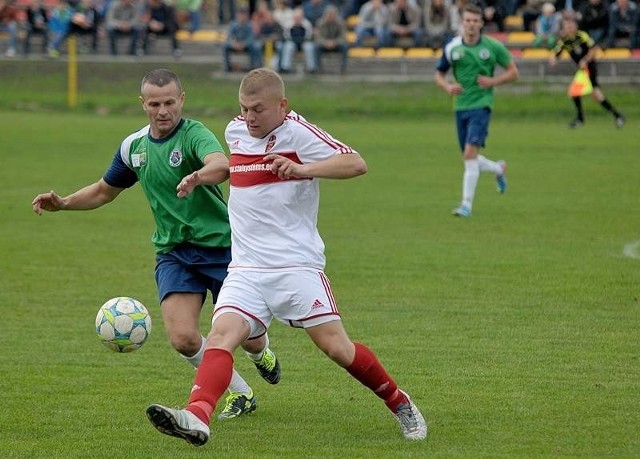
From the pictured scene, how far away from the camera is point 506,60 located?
15.0 metres

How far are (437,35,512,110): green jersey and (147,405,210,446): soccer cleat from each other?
33.3 feet

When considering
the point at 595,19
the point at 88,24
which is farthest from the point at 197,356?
the point at 88,24

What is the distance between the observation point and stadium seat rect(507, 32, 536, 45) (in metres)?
32.5

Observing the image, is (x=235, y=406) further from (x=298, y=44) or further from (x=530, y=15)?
(x=530, y=15)

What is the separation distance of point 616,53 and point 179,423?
92.1 feet

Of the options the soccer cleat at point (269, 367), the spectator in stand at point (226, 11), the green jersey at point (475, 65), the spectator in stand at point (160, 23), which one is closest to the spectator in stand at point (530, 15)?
the spectator in stand at point (160, 23)

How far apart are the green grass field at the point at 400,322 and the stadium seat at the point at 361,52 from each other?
11.9 metres

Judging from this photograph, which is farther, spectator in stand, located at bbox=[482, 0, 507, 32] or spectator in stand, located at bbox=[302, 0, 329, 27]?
spectator in stand, located at bbox=[302, 0, 329, 27]

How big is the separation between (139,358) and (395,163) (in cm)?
1348

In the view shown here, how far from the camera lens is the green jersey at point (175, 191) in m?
6.50

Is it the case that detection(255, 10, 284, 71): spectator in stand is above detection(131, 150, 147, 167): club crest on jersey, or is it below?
below

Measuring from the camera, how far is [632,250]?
1238cm

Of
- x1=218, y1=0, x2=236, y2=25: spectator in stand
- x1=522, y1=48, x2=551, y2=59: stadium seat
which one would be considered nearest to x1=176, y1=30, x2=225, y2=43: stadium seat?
x1=218, y1=0, x2=236, y2=25: spectator in stand

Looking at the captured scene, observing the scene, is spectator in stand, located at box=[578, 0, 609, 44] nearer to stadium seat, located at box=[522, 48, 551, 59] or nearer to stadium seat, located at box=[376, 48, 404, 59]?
stadium seat, located at box=[522, 48, 551, 59]
